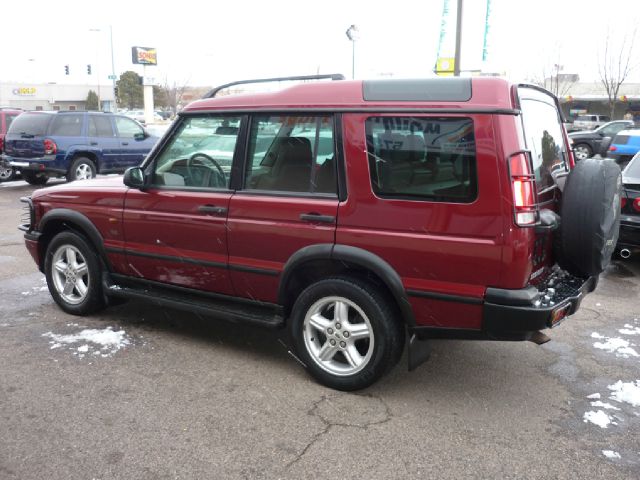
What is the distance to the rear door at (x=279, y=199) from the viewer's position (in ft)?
12.3

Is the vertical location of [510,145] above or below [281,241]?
above

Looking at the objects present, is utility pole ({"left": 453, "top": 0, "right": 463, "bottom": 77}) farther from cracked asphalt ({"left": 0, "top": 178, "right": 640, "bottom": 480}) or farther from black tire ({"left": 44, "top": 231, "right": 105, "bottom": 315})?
black tire ({"left": 44, "top": 231, "right": 105, "bottom": 315})

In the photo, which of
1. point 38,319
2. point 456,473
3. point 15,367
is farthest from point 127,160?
point 456,473

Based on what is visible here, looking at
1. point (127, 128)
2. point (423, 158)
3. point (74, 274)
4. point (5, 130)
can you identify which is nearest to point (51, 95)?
point (5, 130)

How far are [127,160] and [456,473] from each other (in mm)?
13335

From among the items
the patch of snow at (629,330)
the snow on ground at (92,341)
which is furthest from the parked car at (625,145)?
A: the snow on ground at (92,341)

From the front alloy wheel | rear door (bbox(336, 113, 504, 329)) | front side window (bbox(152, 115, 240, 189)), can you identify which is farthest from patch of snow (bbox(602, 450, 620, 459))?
front side window (bbox(152, 115, 240, 189))

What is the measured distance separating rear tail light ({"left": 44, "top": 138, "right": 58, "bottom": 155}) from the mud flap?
39.8 ft

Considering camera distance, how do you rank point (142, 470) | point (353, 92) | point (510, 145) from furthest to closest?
point (353, 92)
point (510, 145)
point (142, 470)

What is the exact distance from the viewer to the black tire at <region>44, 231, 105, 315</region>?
4965mm

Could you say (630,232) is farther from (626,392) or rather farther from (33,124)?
(33,124)

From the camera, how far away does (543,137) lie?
386cm

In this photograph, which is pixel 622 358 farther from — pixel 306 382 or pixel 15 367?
pixel 15 367

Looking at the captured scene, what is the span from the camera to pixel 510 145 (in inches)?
125
